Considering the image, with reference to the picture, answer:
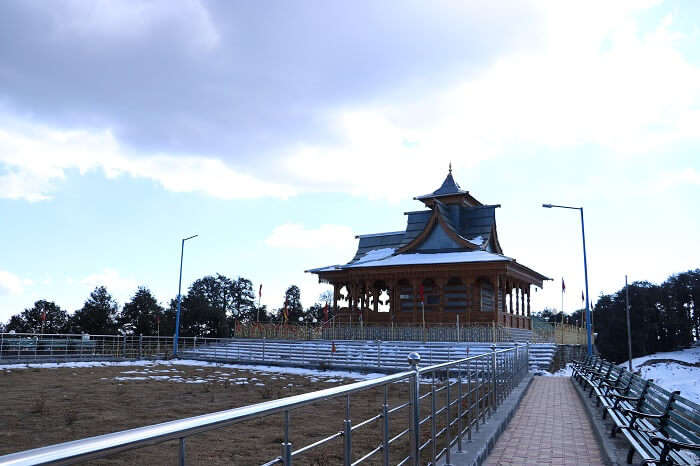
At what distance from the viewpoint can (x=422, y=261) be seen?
118ft

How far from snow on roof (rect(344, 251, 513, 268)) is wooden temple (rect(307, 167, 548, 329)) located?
58 mm

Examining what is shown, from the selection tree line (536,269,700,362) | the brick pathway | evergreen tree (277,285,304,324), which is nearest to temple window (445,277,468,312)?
tree line (536,269,700,362)

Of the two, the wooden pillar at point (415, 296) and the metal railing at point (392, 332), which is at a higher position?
the wooden pillar at point (415, 296)

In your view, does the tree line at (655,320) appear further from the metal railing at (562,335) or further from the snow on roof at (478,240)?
the snow on roof at (478,240)

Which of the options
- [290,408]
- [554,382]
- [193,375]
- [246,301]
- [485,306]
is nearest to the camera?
[290,408]

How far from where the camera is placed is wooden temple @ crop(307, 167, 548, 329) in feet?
115

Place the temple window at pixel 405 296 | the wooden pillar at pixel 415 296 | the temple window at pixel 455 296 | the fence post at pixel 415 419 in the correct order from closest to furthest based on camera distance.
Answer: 1. the fence post at pixel 415 419
2. the wooden pillar at pixel 415 296
3. the temple window at pixel 455 296
4. the temple window at pixel 405 296

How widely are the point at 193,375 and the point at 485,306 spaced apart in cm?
2182

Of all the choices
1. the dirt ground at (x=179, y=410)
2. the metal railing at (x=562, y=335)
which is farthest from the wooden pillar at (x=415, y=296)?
the dirt ground at (x=179, y=410)

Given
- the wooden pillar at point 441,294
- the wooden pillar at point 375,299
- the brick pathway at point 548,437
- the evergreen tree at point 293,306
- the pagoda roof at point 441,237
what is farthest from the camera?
the evergreen tree at point 293,306

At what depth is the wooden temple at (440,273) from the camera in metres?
35.1

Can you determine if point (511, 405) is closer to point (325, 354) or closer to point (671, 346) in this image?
point (325, 354)

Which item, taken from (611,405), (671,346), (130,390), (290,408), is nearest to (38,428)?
(130,390)

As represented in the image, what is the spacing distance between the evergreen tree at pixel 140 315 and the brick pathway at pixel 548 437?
154ft
